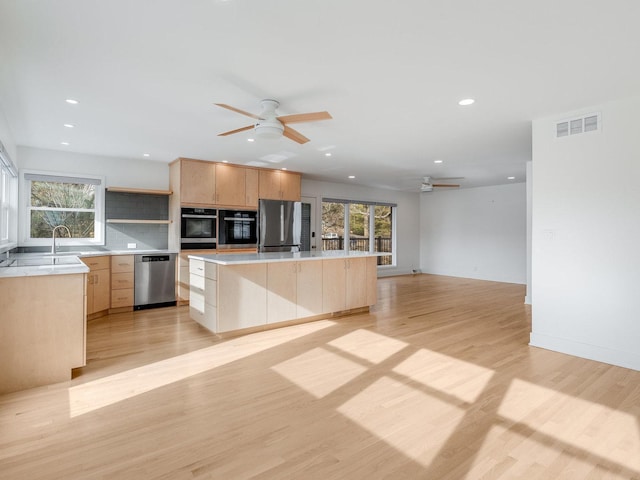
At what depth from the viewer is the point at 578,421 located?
2.17 meters

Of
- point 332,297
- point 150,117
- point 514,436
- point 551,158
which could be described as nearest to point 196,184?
point 150,117

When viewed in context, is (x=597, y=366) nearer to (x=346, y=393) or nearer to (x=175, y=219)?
(x=346, y=393)

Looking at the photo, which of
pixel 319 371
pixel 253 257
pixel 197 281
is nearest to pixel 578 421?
pixel 319 371

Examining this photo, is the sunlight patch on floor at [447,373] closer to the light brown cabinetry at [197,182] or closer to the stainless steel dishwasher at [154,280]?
the stainless steel dishwasher at [154,280]

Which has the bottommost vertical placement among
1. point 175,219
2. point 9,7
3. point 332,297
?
point 332,297

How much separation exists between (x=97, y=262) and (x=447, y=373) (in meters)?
4.57

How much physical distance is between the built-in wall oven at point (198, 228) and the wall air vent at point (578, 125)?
4.77 meters

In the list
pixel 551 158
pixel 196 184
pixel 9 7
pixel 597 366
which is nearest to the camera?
pixel 9 7

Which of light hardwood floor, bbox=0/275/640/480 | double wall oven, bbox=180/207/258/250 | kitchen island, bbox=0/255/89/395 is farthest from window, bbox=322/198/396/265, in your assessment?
kitchen island, bbox=0/255/89/395

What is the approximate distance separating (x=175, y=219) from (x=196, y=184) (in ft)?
Answer: 2.15

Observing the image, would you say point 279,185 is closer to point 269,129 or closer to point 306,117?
point 269,129

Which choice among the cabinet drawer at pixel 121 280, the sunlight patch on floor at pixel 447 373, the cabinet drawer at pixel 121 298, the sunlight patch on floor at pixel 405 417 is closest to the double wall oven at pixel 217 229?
the cabinet drawer at pixel 121 280

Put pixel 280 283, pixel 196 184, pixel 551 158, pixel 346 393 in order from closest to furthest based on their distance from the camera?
1. pixel 346 393
2. pixel 551 158
3. pixel 280 283
4. pixel 196 184

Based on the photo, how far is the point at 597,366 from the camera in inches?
122
